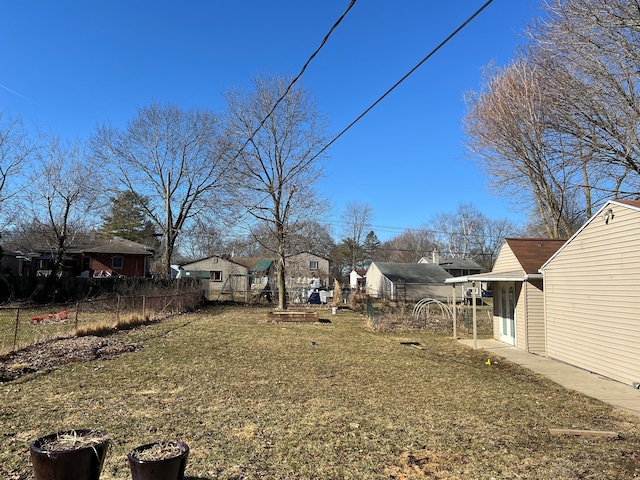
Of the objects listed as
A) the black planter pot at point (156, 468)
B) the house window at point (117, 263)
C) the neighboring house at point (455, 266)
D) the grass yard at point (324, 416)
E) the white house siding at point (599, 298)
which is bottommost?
the grass yard at point (324, 416)

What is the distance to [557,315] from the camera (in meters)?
10.4

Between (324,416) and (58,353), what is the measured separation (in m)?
6.82

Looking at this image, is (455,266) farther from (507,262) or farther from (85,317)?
(85,317)

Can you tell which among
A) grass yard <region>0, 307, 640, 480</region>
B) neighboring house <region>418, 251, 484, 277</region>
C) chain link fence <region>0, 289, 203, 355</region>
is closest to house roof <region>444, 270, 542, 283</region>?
grass yard <region>0, 307, 640, 480</region>

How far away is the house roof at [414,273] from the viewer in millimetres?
39406

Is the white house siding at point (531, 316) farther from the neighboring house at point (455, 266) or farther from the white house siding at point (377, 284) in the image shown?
the neighboring house at point (455, 266)

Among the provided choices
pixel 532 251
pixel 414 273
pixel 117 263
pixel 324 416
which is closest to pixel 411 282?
pixel 414 273

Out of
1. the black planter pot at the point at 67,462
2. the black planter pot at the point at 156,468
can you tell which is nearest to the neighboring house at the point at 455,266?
Result: the black planter pot at the point at 156,468

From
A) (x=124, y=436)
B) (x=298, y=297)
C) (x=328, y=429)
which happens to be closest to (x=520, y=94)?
(x=328, y=429)

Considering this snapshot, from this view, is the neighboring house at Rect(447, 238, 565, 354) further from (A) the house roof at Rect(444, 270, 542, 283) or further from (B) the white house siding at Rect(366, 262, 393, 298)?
(B) the white house siding at Rect(366, 262, 393, 298)

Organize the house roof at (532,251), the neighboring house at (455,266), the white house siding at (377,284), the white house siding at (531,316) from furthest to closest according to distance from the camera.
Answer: the neighboring house at (455,266) < the white house siding at (377,284) < the house roof at (532,251) < the white house siding at (531,316)

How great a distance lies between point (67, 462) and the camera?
2977mm

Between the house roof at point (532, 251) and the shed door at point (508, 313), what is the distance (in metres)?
1.09

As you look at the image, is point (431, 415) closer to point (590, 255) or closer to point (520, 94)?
point (590, 255)
